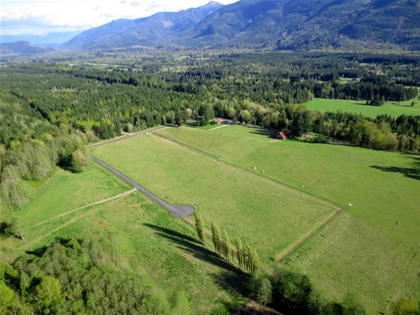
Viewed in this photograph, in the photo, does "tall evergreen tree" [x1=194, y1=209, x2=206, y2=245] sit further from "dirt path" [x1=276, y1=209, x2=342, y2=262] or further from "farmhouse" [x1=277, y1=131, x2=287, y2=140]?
"farmhouse" [x1=277, y1=131, x2=287, y2=140]

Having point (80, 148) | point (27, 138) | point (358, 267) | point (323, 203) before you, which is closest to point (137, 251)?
point (358, 267)

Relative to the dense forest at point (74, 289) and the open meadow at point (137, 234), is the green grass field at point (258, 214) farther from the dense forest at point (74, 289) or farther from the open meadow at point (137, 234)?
the dense forest at point (74, 289)

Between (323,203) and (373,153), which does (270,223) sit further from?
(373,153)

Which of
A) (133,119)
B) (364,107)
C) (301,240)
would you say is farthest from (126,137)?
(364,107)

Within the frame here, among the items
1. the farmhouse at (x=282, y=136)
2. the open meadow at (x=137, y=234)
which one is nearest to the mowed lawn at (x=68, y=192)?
the open meadow at (x=137, y=234)

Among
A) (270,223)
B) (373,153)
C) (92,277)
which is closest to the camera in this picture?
(92,277)

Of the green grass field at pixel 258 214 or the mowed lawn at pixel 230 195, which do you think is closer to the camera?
the green grass field at pixel 258 214
